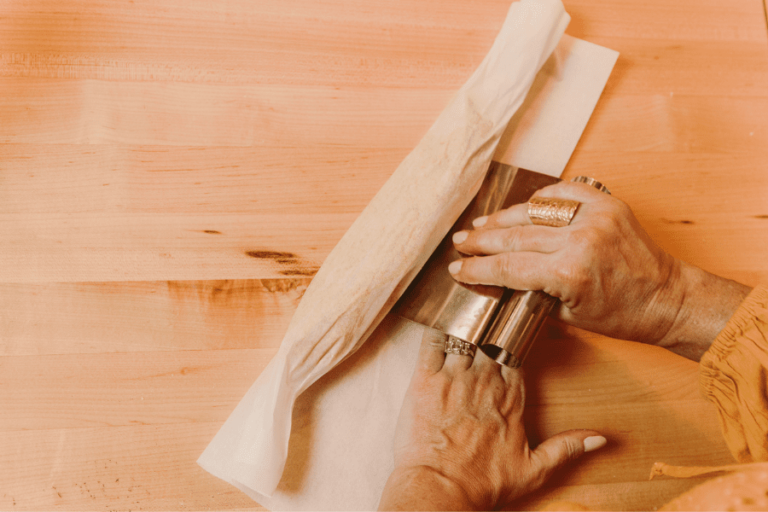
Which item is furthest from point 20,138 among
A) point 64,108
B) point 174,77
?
point 174,77

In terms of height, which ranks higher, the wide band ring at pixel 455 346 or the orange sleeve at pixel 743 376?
the orange sleeve at pixel 743 376

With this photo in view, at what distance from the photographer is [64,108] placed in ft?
1.83

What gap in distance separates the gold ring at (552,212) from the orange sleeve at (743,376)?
0.64 feet

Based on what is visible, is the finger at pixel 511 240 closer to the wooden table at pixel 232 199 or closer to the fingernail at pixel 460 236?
the fingernail at pixel 460 236

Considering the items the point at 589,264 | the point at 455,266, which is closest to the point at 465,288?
the point at 455,266

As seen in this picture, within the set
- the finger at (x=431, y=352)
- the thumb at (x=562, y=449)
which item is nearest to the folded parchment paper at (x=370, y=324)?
the finger at (x=431, y=352)

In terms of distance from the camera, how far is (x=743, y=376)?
1.45 ft

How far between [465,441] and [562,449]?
108mm

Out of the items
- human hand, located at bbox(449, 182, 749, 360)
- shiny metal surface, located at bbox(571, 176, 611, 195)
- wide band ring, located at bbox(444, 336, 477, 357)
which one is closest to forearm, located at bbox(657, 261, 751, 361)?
human hand, located at bbox(449, 182, 749, 360)

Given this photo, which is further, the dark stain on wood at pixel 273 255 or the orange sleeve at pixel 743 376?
the dark stain on wood at pixel 273 255

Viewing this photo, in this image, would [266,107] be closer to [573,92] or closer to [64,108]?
[64,108]

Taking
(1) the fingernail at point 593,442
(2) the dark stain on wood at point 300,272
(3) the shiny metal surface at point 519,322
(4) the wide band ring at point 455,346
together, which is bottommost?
(1) the fingernail at point 593,442

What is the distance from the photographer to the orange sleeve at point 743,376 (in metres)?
0.43

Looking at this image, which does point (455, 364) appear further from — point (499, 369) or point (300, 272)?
point (300, 272)
